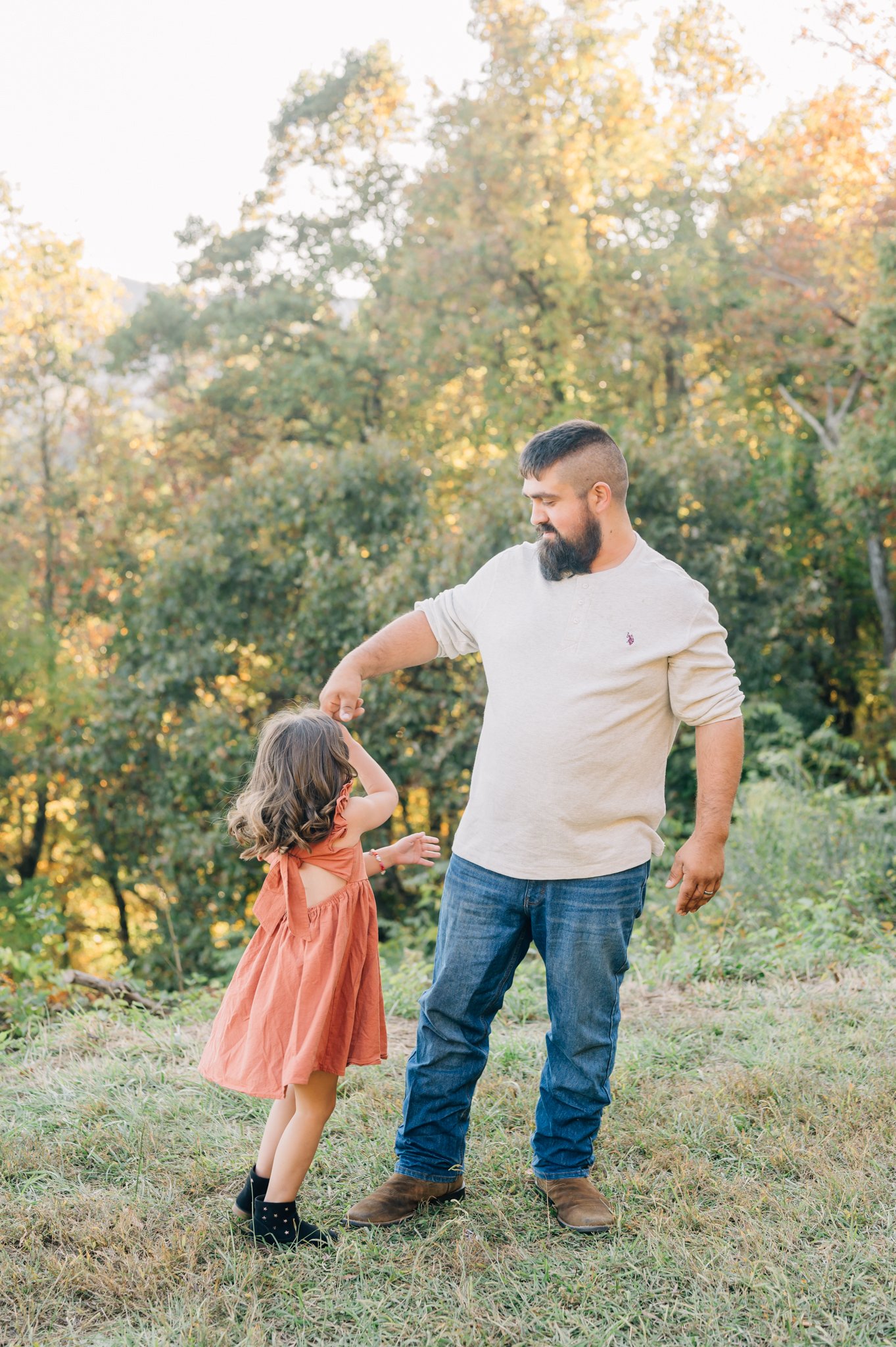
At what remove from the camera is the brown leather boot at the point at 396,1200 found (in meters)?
2.78

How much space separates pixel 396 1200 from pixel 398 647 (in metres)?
1.43

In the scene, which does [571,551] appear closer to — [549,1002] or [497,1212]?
[549,1002]

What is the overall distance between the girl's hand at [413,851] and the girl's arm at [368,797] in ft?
0.34

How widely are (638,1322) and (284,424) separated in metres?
13.9

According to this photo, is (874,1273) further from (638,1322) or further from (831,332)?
(831,332)

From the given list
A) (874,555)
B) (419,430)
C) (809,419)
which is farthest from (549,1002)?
(419,430)

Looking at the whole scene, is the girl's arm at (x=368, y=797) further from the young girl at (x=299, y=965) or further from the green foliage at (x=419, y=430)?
the green foliage at (x=419, y=430)

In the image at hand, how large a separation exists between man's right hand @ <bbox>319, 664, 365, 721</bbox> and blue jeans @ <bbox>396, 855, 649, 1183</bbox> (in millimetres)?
486

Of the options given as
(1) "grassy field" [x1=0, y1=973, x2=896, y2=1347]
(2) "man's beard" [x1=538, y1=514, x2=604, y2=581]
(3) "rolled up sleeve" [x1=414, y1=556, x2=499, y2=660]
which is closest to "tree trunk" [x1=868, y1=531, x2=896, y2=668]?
(1) "grassy field" [x1=0, y1=973, x2=896, y2=1347]

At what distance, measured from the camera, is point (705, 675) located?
269 cm

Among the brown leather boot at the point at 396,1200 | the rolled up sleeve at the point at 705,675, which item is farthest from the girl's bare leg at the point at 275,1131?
the rolled up sleeve at the point at 705,675

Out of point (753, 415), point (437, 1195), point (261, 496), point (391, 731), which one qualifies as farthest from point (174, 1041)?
point (753, 415)

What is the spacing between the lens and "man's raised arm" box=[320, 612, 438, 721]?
287 centimetres

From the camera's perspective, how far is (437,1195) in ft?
9.47
